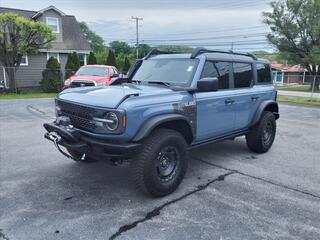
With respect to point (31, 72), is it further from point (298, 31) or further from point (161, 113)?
point (298, 31)

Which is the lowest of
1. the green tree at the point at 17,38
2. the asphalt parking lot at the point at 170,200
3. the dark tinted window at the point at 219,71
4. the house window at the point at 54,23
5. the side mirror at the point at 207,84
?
the asphalt parking lot at the point at 170,200

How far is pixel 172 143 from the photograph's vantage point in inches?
157

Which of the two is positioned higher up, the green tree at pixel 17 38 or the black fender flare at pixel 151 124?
the green tree at pixel 17 38

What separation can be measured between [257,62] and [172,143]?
3.04 metres

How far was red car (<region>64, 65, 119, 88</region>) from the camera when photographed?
13.8 meters

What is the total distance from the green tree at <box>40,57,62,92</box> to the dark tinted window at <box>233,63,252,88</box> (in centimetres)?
1696

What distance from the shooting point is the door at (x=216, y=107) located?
4.50 m

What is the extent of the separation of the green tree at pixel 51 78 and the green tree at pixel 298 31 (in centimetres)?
2321

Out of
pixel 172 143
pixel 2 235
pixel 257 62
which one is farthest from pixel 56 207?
pixel 257 62

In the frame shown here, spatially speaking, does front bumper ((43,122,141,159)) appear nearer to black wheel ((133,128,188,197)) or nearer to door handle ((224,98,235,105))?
black wheel ((133,128,188,197))

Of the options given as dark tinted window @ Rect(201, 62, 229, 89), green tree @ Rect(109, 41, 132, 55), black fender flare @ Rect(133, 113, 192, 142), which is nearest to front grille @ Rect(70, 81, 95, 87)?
dark tinted window @ Rect(201, 62, 229, 89)

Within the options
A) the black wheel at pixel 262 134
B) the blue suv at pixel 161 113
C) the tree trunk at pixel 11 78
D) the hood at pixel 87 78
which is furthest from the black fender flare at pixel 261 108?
the tree trunk at pixel 11 78

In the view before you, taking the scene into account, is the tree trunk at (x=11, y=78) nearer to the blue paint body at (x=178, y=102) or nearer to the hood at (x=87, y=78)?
the hood at (x=87, y=78)

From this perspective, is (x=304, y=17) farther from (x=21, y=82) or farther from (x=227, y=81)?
(x=227, y=81)
